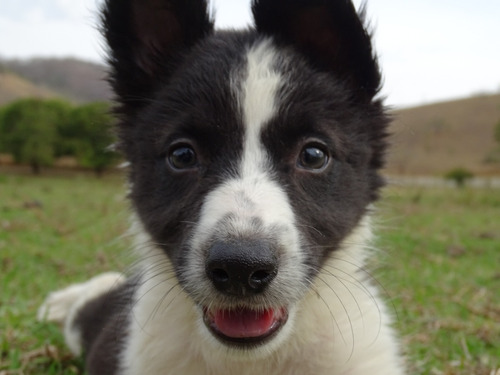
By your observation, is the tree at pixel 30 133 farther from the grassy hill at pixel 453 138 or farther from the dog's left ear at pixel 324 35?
the dog's left ear at pixel 324 35

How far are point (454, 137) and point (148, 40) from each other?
2171 inches

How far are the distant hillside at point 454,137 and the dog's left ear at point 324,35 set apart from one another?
128ft

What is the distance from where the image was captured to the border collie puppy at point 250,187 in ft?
7.72

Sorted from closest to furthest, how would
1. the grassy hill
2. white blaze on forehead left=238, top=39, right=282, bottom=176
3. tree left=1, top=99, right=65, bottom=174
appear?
1. white blaze on forehead left=238, top=39, right=282, bottom=176
2. tree left=1, top=99, right=65, bottom=174
3. the grassy hill


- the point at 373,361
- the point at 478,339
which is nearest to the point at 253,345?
the point at 373,361

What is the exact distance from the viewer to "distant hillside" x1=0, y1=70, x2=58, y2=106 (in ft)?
286

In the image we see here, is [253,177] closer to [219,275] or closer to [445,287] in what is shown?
[219,275]

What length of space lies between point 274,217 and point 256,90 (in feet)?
2.19

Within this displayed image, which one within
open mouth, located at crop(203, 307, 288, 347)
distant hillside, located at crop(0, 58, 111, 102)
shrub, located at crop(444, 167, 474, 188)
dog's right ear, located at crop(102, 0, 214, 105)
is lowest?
distant hillside, located at crop(0, 58, 111, 102)

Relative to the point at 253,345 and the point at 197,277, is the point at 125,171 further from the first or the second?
the point at 253,345

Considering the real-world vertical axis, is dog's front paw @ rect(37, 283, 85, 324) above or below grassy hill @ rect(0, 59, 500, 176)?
above

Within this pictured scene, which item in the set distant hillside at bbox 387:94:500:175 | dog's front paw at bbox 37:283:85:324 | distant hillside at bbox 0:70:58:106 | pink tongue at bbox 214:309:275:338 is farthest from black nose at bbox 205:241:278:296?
distant hillside at bbox 0:70:58:106

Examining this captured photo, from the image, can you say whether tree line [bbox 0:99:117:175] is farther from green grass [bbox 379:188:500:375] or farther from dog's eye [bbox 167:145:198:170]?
dog's eye [bbox 167:145:198:170]

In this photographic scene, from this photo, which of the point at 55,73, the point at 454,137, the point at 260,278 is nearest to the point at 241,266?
the point at 260,278
